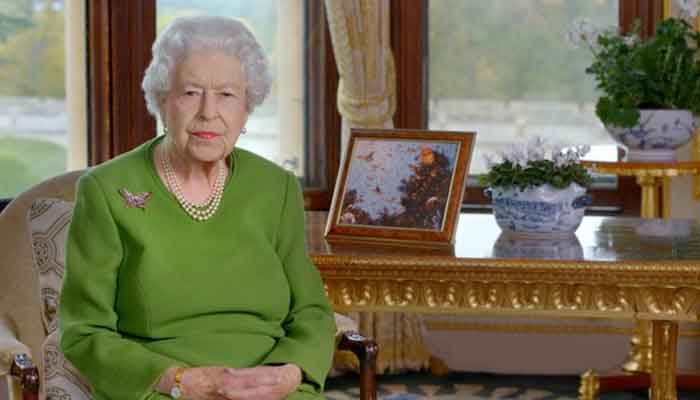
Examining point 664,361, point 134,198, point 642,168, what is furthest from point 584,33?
point 134,198

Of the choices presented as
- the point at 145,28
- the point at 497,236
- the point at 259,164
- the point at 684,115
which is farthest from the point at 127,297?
the point at 684,115

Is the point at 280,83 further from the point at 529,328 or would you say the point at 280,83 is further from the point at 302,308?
the point at 302,308

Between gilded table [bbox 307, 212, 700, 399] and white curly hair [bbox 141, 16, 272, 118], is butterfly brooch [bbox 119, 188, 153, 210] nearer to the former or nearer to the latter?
white curly hair [bbox 141, 16, 272, 118]

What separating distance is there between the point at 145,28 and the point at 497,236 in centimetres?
223

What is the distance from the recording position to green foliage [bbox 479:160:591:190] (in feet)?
10.8

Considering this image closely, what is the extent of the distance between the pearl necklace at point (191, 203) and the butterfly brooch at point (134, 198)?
0.07 metres

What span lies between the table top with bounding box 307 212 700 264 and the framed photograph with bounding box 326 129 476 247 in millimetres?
68

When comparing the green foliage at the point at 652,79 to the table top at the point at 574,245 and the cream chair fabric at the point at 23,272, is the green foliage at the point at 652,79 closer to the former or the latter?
the table top at the point at 574,245

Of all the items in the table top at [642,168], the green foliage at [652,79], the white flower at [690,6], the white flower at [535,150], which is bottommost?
the table top at [642,168]

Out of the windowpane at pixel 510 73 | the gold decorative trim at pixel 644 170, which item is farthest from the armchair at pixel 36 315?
the windowpane at pixel 510 73

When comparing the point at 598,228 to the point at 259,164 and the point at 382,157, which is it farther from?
the point at 259,164

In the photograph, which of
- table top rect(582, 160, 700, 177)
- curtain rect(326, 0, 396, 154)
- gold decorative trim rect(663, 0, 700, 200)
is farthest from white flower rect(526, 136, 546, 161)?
gold decorative trim rect(663, 0, 700, 200)

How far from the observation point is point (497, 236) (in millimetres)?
3373

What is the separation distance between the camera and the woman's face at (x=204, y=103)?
2.63 m
